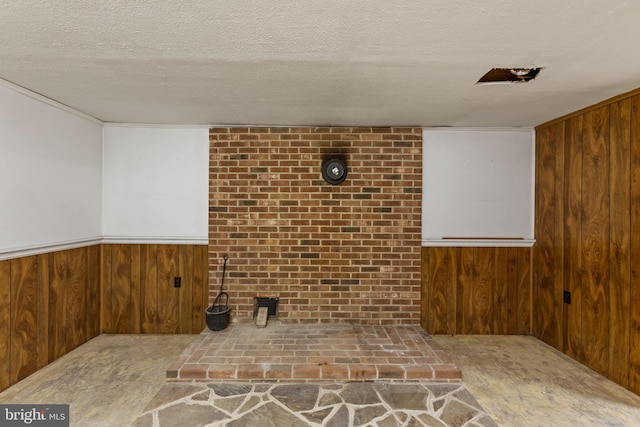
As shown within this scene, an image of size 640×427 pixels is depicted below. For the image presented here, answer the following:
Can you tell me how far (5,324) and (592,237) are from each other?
15.5 ft

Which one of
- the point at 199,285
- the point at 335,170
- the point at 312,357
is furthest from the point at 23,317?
the point at 335,170

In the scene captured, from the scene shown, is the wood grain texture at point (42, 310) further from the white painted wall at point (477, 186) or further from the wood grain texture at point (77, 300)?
the white painted wall at point (477, 186)

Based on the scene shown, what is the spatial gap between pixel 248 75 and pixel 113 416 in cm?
244

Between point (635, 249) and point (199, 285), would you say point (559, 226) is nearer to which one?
point (635, 249)

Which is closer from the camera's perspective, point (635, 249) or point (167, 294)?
point (635, 249)

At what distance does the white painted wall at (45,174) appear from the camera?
8.52 ft

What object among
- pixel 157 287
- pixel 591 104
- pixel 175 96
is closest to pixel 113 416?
pixel 157 287

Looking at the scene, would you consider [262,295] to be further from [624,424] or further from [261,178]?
[624,424]

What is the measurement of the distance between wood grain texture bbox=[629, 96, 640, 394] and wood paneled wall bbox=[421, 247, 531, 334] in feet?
3.93

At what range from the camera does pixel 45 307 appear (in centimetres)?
296

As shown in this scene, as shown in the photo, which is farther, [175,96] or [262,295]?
[262,295]

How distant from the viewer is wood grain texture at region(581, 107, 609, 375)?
284 cm

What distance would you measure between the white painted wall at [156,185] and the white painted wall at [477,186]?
97.5 inches

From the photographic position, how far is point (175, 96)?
2.80 m
